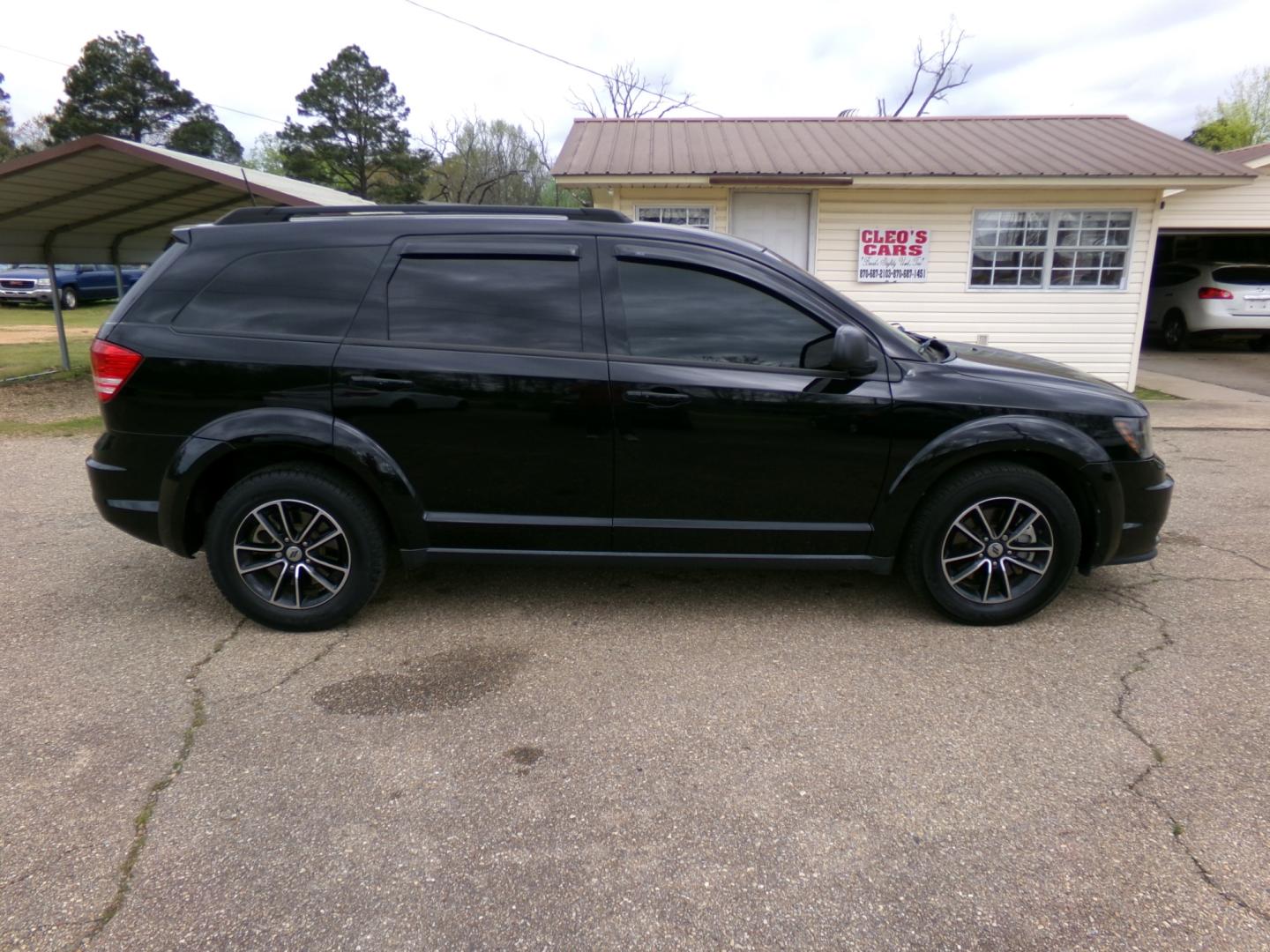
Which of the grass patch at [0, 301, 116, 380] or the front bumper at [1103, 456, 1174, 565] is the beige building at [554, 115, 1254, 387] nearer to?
the grass patch at [0, 301, 116, 380]

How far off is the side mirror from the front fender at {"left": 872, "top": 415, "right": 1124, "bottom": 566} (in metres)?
0.54

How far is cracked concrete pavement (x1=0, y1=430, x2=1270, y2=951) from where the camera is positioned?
2.21 metres

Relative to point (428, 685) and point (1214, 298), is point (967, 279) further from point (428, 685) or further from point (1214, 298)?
point (428, 685)

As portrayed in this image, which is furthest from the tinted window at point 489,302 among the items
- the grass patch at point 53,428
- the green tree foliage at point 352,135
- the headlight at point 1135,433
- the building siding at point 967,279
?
the green tree foliage at point 352,135

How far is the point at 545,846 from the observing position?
246 centimetres

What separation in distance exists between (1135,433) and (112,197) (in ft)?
39.6

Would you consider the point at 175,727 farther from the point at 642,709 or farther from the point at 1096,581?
the point at 1096,581

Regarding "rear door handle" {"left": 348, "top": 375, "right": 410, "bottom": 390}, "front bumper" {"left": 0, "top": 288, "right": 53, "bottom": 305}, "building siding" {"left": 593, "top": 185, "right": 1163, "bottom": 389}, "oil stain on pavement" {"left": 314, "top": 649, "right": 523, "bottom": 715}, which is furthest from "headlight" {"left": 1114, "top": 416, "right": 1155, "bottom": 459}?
"front bumper" {"left": 0, "top": 288, "right": 53, "bottom": 305}

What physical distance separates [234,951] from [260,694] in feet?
4.47

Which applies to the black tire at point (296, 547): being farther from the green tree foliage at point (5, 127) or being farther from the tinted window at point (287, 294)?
the green tree foliage at point (5, 127)

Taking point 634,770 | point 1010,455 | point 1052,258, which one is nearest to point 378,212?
point 634,770

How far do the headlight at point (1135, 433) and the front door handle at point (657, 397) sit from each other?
6.67ft

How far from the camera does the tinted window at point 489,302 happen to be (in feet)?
12.1

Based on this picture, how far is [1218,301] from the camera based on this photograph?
1545 centimetres
